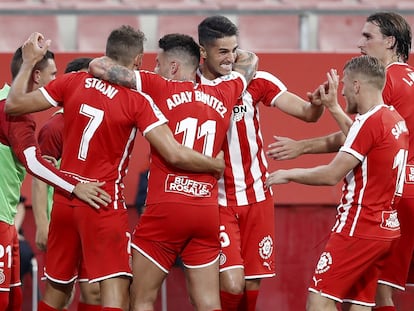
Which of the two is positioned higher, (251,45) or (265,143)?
(251,45)

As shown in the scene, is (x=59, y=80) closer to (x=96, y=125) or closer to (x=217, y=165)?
(x=96, y=125)

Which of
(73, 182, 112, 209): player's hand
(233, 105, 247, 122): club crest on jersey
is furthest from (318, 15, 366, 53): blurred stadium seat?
(73, 182, 112, 209): player's hand

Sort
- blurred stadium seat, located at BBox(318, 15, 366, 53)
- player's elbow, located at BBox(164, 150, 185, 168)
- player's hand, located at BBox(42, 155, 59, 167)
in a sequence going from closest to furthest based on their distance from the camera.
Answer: player's elbow, located at BBox(164, 150, 185, 168)
player's hand, located at BBox(42, 155, 59, 167)
blurred stadium seat, located at BBox(318, 15, 366, 53)

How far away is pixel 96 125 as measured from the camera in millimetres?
6621

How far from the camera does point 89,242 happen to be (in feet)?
22.0

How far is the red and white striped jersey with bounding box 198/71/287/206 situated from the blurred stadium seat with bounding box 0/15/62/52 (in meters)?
4.64

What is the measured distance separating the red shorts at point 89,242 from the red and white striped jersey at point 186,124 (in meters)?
0.33

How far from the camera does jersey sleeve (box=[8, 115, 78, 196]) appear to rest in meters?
6.75

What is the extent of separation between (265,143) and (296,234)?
0.96 m

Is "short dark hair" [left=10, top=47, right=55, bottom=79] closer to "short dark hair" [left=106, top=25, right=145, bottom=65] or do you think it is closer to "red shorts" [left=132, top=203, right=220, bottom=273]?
"short dark hair" [left=106, top=25, right=145, bottom=65]

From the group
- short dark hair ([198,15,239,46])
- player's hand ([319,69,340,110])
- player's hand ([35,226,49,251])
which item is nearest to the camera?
player's hand ([319,69,340,110])

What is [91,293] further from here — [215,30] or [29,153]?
[215,30]

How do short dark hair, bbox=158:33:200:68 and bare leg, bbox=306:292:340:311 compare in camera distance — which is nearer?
bare leg, bbox=306:292:340:311

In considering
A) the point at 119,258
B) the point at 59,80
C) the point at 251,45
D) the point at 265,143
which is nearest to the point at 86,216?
the point at 119,258
